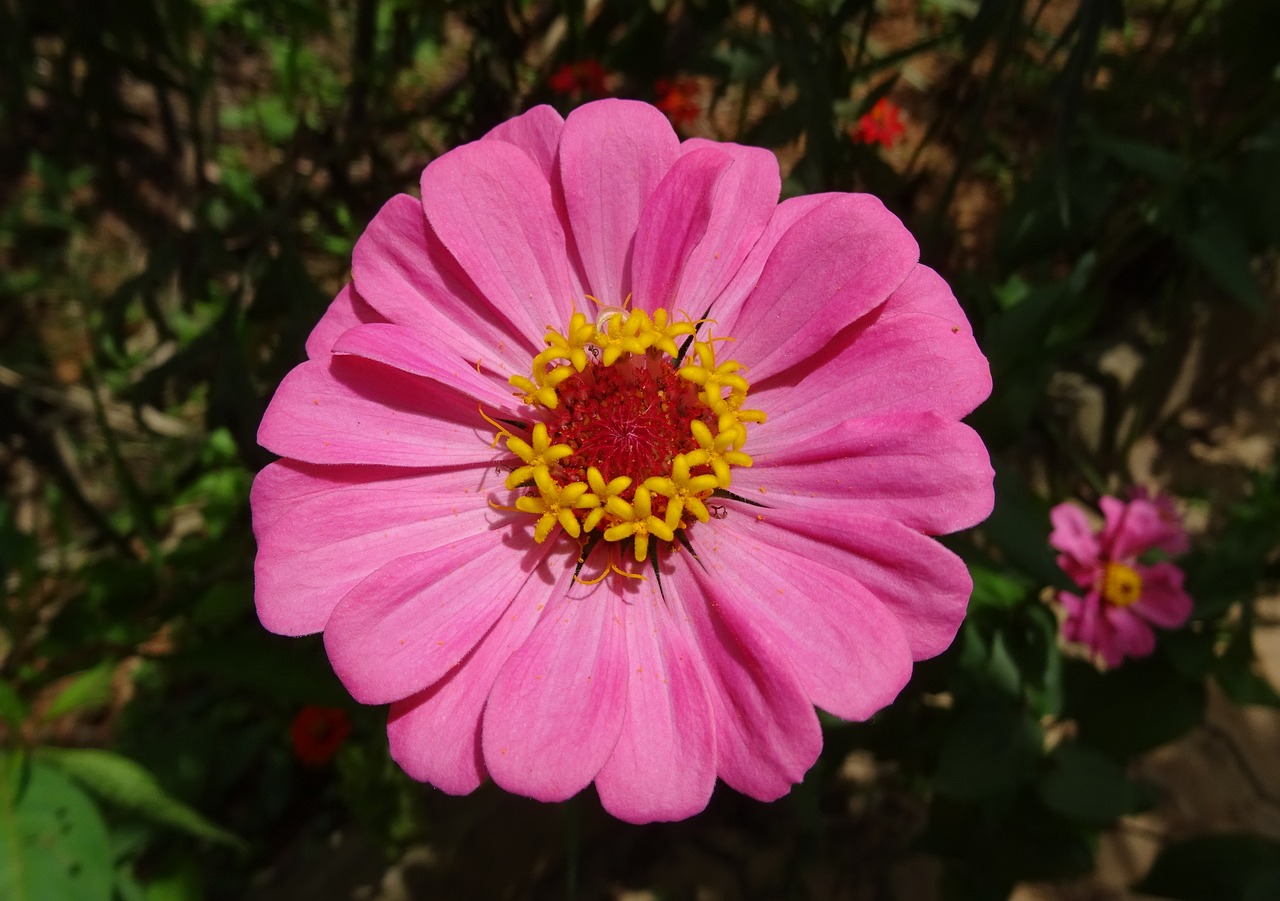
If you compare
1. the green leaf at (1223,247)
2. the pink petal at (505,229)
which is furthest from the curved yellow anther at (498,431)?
the green leaf at (1223,247)

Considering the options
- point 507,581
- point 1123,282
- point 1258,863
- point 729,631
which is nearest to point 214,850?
point 507,581

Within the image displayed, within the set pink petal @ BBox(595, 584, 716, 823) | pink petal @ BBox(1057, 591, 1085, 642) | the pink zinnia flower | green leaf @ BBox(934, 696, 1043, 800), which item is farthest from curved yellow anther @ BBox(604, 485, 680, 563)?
pink petal @ BBox(1057, 591, 1085, 642)

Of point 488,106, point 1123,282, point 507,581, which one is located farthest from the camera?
point 1123,282

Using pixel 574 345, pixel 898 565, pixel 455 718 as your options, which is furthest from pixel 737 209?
pixel 455 718

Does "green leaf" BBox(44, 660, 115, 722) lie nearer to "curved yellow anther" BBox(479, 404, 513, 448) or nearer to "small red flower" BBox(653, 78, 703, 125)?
"curved yellow anther" BBox(479, 404, 513, 448)

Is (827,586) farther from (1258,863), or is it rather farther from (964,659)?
(1258,863)

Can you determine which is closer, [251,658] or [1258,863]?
[251,658]

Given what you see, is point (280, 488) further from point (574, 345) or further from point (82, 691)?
point (82, 691)
